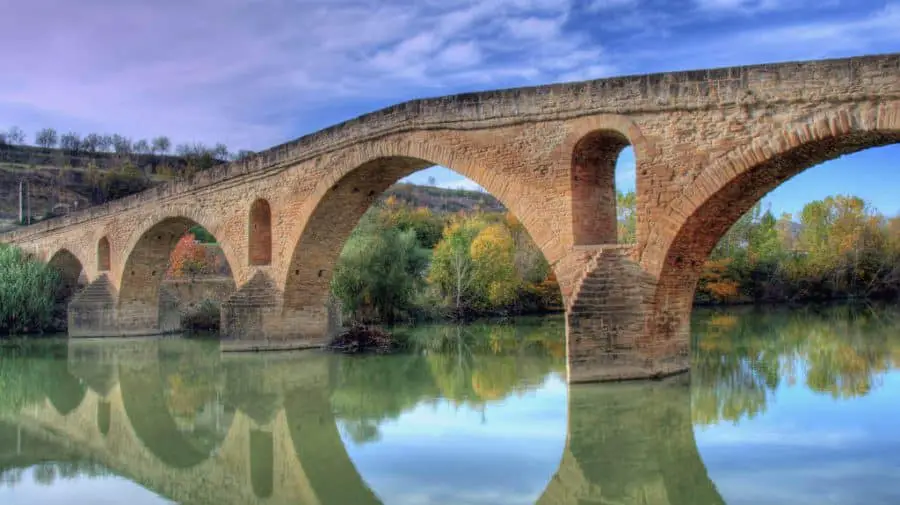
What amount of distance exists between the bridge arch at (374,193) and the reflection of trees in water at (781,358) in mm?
2868

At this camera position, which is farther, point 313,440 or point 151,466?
point 313,440

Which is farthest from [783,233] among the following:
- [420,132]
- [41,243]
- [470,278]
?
[41,243]

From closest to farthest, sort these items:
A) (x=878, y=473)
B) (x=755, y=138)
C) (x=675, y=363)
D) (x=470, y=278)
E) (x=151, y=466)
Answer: (x=878, y=473), (x=151, y=466), (x=755, y=138), (x=675, y=363), (x=470, y=278)

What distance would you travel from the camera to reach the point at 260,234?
1620cm

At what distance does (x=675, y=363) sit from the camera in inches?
398

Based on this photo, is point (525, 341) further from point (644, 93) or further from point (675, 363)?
point (644, 93)

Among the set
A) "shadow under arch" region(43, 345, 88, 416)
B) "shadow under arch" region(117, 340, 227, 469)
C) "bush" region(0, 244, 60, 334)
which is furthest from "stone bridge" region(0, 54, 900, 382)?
"bush" region(0, 244, 60, 334)

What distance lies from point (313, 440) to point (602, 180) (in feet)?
17.4

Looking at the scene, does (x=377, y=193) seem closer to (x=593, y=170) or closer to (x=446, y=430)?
(x=593, y=170)

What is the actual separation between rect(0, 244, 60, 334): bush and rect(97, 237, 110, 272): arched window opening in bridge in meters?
1.63

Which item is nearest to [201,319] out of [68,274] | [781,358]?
[68,274]

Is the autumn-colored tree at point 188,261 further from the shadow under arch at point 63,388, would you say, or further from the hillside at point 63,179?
the hillside at point 63,179

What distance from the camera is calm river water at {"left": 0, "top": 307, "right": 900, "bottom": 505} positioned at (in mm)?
6105

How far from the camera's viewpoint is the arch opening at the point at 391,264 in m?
14.8
